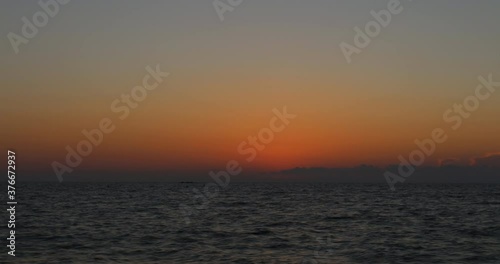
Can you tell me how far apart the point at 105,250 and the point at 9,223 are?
1874 cm

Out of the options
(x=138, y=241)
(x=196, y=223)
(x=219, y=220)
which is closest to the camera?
(x=138, y=241)

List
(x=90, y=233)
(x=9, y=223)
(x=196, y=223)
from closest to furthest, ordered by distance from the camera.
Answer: (x=90, y=233) → (x=9, y=223) → (x=196, y=223)

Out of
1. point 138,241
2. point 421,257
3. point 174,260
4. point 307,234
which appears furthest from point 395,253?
point 138,241

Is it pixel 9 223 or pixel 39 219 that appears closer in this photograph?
pixel 9 223

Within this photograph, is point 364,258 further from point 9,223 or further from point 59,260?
point 9,223

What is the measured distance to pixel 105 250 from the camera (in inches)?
1244

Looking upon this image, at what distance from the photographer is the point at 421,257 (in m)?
31.1

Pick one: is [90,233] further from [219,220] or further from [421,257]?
[421,257]

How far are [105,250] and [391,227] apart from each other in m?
26.7

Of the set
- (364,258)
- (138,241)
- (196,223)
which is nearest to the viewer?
(364,258)

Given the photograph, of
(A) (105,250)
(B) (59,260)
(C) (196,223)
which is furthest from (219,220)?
(B) (59,260)

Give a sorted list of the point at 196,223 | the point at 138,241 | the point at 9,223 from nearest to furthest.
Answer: the point at 138,241
the point at 9,223
the point at 196,223

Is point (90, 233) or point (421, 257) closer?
point (421, 257)

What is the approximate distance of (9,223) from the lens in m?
45.4
